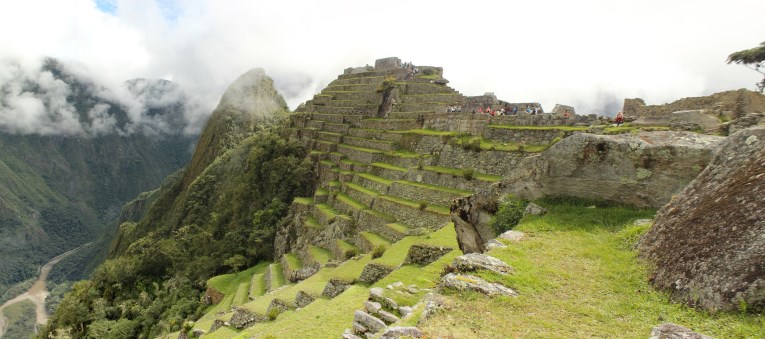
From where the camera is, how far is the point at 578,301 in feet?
16.4

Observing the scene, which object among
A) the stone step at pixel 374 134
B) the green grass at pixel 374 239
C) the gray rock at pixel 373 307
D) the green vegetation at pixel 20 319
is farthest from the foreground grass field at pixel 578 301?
the green vegetation at pixel 20 319

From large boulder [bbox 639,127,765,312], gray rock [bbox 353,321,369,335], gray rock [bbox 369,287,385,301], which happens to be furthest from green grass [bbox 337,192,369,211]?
large boulder [bbox 639,127,765,312]

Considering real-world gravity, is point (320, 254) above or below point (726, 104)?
below

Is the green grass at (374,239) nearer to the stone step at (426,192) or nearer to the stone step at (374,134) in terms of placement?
the stone step at (426,192)

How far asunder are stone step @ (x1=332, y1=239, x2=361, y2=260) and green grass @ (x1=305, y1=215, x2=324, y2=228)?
14.1 ft

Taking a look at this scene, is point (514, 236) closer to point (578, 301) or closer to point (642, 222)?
Answer: point (642, 222)

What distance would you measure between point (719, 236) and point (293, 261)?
2211 centimetres

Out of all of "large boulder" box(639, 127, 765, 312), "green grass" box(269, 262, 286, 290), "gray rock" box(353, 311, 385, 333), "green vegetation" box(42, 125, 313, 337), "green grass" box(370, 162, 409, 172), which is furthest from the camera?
"green vegetation" box(42, 125, 313, 337)

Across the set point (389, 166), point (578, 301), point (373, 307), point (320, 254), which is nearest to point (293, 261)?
point (320, 254)

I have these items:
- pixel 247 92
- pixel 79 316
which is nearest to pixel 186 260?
pixel 79 316

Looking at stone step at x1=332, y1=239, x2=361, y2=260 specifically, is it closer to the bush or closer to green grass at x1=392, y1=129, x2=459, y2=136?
green grass at x1=392, y1=129, x2=459, y2=136

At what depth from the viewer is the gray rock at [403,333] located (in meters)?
4.27

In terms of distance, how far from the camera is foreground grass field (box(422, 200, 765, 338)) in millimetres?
4203

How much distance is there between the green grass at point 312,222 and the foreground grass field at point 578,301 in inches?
811
